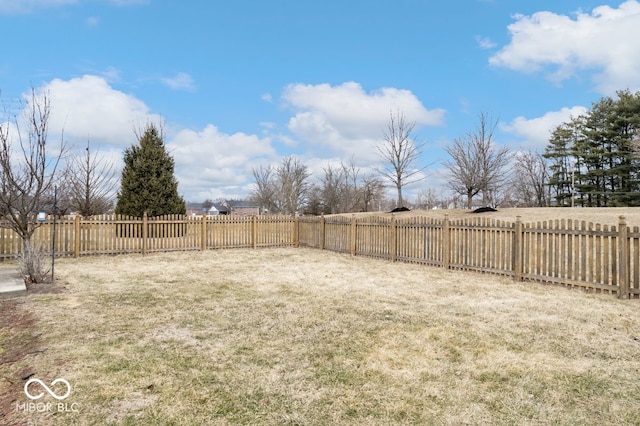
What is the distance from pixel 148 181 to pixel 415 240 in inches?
494

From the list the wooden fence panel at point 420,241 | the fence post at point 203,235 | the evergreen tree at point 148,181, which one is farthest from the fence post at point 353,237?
the evergreen tree at point 148,181

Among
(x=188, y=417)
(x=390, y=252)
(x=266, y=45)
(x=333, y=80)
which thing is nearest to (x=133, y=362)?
(x=188, y=417)

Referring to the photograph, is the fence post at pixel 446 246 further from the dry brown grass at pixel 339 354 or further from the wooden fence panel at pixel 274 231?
the wooden fence panel at pixel 274 231

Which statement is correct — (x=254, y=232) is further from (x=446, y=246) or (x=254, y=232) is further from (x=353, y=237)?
(x=446, y=246)

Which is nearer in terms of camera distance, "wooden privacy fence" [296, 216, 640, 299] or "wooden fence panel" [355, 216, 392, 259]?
"wooden privacy fence" [296, 216, 640, 299]

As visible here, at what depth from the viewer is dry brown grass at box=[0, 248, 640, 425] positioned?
269cm

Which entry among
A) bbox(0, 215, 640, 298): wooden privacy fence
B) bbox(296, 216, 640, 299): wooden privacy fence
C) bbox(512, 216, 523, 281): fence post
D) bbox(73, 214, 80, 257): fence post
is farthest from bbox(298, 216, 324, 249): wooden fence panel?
Answer: bbox(73, 214, 80, 257): fence post

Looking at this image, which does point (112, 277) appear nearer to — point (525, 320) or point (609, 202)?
point (525, 320)

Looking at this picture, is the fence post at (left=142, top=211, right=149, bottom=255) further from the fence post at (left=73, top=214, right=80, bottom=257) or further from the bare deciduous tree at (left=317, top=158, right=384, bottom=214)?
the bare deciduous tree at (left=317, top=158, right=384, bottom=214)

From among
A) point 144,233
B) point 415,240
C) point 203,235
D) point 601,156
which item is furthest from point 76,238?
point 601,156

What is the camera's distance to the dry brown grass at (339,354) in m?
2.69

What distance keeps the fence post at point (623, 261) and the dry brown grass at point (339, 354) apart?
34 centimetres

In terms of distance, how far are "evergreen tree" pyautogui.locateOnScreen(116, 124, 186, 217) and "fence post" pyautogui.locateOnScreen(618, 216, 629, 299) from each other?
16390 mm

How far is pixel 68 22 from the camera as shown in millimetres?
9602
